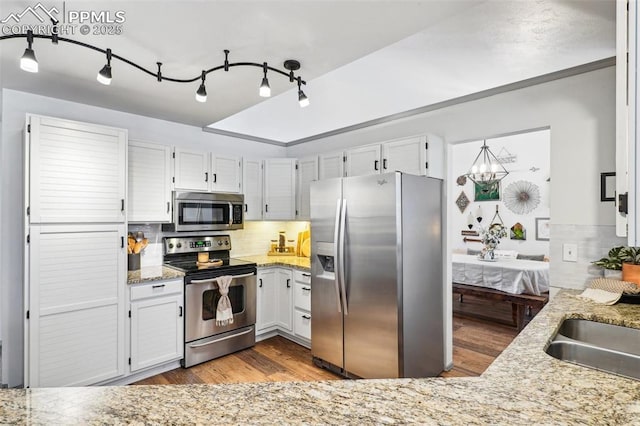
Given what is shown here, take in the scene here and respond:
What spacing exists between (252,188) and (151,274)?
151 cm

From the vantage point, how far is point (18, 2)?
1.55m

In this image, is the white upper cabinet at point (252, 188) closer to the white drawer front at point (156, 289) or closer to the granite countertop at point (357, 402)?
the white drawer front at point (156, 289)

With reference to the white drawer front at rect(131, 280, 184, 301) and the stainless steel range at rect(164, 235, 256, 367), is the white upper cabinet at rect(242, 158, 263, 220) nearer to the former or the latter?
the stainless steel range at rect(164, 235, 256, 367)

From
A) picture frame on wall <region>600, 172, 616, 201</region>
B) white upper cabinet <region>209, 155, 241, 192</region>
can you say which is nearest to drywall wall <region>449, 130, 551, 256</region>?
picture frame on wall <region>600, 172, 616, 201</region>

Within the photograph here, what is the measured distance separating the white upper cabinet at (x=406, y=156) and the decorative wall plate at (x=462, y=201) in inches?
173

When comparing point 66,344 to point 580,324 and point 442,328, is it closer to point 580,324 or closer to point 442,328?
point 442,328

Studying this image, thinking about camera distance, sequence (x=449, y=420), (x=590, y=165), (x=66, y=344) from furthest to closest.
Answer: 1. (x=66, y=344)
2. (x=590, y=165)
3. (x=449, y=420)

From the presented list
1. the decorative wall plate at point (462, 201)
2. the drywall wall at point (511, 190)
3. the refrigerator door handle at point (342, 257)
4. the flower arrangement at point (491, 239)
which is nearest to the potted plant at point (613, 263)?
the refrigerator door handle at point (342, 257)

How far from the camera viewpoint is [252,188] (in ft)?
13.2

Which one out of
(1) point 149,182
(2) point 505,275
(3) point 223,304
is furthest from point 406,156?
(2) point 505,275

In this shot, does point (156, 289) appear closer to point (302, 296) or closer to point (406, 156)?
point (302, 296)

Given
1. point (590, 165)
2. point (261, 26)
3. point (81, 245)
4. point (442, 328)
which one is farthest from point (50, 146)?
point (590, 165)

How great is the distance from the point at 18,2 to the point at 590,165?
11.4 feet

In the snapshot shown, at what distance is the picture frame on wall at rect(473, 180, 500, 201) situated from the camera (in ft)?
20.9
